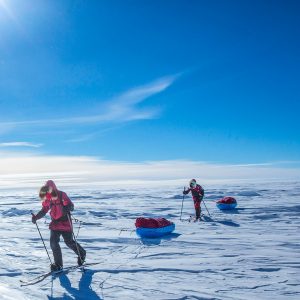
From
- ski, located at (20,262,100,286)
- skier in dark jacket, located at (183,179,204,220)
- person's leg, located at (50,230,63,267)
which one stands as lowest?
ski, located at (20,262,100,286)

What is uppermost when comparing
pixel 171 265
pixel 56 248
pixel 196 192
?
pixel 196 192

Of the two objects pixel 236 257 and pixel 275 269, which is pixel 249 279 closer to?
pixel 275 269

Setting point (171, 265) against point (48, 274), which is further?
point (171, 265)

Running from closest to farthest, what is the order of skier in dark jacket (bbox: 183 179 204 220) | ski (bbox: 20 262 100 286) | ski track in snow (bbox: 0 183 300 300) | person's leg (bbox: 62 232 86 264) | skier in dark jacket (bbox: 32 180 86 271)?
ski track in snow (bbox: 0 183 300 300), ski (bbox: 20 262 100 286), skier in dark jacket (bbox: 32 180 86 271), person's leg (bbox: 62 232 86 264), skier in dark jacket (bbox: 183 179 204 220)

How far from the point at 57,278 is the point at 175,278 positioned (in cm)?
223

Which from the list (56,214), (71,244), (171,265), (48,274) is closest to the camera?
(48,274)

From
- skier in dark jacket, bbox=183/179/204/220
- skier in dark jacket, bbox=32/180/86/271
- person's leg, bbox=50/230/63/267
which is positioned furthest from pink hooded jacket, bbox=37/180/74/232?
skier in dark jacket, bbox=183/179/204/220

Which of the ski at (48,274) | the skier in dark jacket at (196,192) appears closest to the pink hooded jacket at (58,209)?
the ski at (48,274)

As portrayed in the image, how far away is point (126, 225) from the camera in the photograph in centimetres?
1422

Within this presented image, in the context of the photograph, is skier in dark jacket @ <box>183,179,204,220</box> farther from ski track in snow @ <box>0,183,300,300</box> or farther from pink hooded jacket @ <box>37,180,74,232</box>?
pink hooded jacket @ <box>37,180,74,232</box>

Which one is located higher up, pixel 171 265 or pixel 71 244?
pixel 71 244

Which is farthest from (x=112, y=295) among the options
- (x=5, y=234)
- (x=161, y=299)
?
(x=5, y=234)

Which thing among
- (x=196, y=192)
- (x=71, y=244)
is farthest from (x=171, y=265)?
(x=196, y=192)

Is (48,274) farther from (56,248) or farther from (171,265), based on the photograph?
(171,265)
